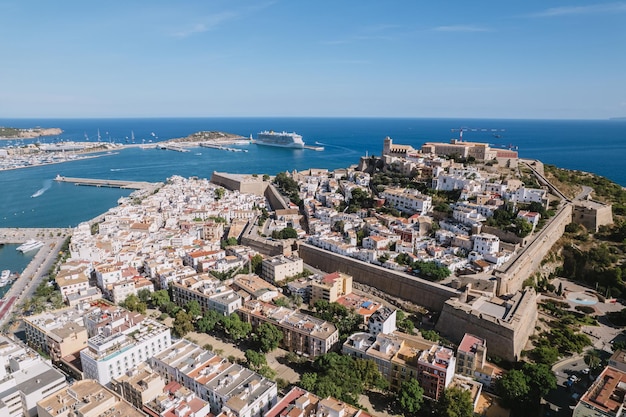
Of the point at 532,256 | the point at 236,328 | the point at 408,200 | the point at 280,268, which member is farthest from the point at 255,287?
the point at 532,256

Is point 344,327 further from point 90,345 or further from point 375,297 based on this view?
point 90,345

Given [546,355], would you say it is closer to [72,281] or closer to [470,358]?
[470,358]

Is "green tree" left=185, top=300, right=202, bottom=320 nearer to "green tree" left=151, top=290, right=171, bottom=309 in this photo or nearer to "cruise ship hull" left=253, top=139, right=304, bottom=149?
"green tree" left=151, top=290, right=171, bottom=309

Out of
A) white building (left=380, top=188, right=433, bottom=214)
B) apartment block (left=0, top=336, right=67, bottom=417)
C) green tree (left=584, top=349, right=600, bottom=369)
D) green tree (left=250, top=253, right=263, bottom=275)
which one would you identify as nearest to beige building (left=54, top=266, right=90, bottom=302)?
apartment block (left=0, top=336, right=67, bottom=417)

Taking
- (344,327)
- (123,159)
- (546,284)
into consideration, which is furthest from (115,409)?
(123,159)

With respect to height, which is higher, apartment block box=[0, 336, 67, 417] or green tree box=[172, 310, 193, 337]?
apartment block box=[0, 336, 67, 417]
